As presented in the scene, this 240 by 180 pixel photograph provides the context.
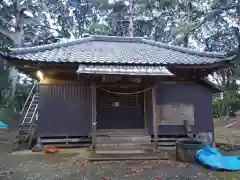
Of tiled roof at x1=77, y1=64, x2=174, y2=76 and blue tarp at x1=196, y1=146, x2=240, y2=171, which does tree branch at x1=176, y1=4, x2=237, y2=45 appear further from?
blue tarp at x1=196, y1=146, x2=240, y2=171

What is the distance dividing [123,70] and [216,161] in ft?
11.9

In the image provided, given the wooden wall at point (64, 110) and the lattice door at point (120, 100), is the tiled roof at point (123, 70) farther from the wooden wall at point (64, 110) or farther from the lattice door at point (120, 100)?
the lattice door at point (120, 100)

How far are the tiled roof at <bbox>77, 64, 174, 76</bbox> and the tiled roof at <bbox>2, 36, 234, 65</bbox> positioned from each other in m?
0.22

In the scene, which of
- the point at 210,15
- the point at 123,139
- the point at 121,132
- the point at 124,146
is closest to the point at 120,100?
the point at 121,132

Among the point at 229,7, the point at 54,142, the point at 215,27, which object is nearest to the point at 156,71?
the point at 54,142

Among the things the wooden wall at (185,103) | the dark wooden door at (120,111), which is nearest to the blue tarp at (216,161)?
the wooden wall at (185,103)

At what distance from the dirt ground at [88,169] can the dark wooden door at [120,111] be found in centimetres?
290

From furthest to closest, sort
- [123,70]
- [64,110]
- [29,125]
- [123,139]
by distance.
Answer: [29,125] < [64,110] < [123,139] < [123,70]

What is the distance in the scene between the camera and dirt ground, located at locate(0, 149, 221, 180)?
524 centimetres

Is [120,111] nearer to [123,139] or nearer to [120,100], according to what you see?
[120,100]

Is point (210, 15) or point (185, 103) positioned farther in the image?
point (210, 15)

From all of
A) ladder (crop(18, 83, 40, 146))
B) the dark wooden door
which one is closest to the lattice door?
the dark wooden door

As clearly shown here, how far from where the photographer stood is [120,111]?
9914mm

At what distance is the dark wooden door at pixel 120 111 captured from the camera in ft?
32.3
